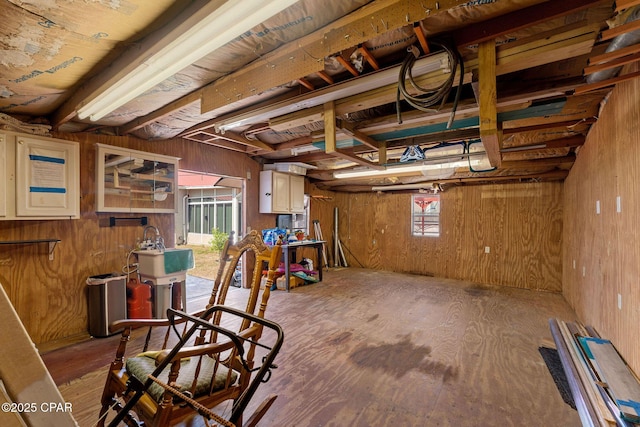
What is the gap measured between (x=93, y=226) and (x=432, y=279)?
5719 millimetres

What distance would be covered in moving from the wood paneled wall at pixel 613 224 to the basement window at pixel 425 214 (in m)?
2.78

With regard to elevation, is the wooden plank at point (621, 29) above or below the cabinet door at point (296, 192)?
above

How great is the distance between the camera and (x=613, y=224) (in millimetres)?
2277

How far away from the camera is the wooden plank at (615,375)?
1554 mm

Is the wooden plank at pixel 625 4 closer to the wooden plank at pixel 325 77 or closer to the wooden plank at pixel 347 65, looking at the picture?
the wooden plank at pixel 347 65

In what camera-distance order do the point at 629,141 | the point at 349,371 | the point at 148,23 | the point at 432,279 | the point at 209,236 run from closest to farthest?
1. the point at 148,23
2. the point at 629,141
3. the point at 349,371
4. the point at 432,279
5. the point at 209,236

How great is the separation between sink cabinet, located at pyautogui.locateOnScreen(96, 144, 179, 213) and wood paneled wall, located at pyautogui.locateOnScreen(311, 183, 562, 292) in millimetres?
3540

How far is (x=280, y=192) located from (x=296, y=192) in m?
0.49

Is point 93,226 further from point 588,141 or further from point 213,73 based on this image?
point 588,141

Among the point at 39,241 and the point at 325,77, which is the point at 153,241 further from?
the point at 325,77

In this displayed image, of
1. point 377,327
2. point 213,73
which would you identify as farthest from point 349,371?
point 213,73

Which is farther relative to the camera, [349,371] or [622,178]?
[349,371]

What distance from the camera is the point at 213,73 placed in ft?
6.43

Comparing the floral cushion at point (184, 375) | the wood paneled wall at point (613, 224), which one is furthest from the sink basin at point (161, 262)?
the wood paneled wall at point (613, 224)
